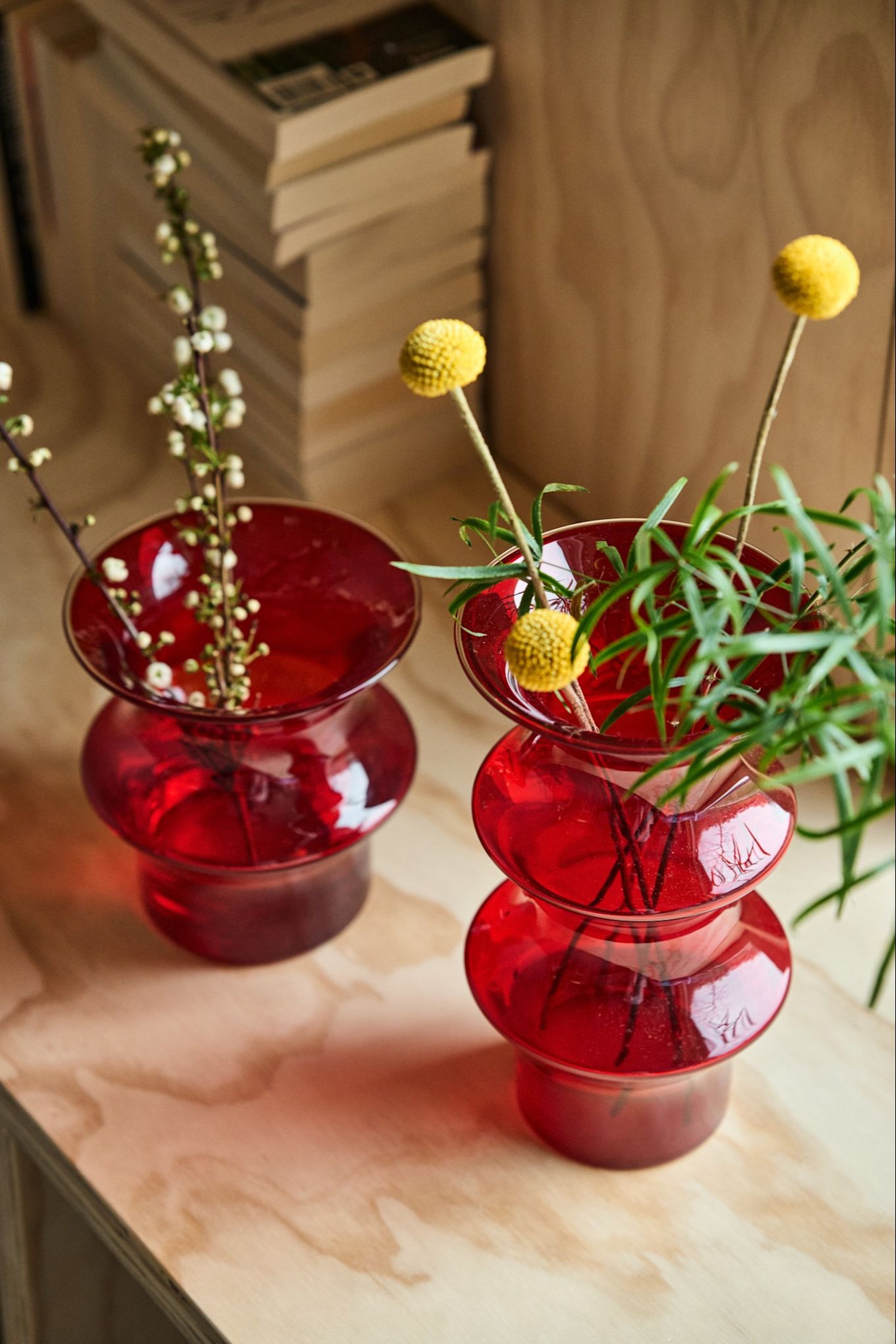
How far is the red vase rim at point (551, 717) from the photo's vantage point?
1.72ft

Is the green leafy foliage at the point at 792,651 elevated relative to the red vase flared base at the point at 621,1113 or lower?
elevated

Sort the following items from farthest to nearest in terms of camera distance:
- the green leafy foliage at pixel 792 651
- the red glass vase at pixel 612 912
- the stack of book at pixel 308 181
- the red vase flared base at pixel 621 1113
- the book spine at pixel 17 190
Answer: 1. the book spine at pixel 17 190
2. the stack of book at pixel 308 181
3. the red vase flared base at pixel 621 1113
4. the red glass vase at pixel 612 912
5. the green leafy foliage at pixel 792 651

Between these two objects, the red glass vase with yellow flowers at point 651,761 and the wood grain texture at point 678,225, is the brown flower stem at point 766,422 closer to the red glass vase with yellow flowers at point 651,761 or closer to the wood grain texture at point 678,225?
the red glass vase with yellow flowers at point 651,761

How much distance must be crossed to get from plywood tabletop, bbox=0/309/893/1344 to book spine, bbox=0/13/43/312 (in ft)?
1.73

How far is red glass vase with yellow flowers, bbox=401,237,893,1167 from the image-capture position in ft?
1.49

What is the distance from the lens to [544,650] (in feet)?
1.51

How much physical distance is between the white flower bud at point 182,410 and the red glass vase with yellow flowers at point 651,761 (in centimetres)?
13

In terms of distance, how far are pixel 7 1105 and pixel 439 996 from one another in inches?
8.6

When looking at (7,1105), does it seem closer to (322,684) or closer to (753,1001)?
(322,684)

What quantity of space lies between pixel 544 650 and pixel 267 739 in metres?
0.28

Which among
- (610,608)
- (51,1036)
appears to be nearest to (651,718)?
(610,608)

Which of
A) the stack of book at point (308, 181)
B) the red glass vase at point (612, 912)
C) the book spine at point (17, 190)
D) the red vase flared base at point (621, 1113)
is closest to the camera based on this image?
the red glass vase at point (612, 912)

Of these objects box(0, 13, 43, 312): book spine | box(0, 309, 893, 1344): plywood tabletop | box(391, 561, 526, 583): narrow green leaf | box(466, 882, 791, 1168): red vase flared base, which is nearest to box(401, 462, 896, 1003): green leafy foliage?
box(391, 561, 526, 583): narrow green leaf

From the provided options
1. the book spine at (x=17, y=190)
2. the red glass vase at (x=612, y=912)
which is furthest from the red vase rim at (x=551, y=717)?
the book spine at (x=17, y=190)
